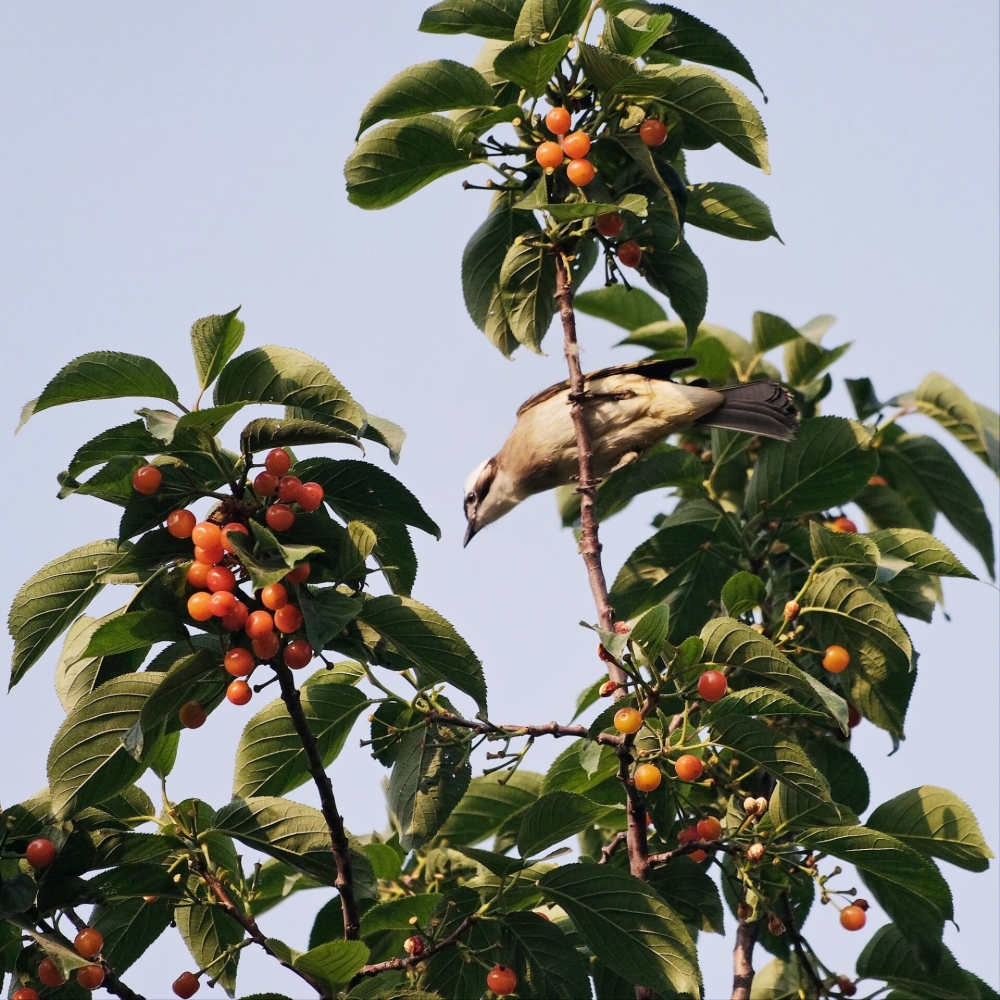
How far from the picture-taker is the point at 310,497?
125 inches

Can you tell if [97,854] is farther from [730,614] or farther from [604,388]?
[604,388]

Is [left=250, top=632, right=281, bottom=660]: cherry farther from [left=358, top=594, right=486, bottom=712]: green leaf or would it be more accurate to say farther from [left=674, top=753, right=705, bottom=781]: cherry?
[left=674, top=753, right=705, bottom=781]: cherry

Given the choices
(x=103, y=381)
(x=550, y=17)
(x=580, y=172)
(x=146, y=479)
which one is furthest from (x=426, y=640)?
(x=550, y=17)

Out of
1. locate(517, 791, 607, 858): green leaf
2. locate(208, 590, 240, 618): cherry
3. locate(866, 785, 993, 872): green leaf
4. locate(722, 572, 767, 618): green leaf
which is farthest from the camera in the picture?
locate(866, 785, 993, 872): green leaf

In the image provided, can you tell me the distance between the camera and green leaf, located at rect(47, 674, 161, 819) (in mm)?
3299

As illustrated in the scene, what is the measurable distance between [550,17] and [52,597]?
243cm

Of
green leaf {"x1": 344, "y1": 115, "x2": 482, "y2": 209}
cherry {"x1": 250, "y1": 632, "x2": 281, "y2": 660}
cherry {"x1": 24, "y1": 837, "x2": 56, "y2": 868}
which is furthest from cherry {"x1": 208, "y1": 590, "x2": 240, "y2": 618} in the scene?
green leaf {"x1": 344, "y1": 115, "x2": 482, "y2": 209}

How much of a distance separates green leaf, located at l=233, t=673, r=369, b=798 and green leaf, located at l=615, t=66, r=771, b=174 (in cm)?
221

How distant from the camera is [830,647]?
4238 mm

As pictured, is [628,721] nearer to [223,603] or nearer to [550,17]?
[223,603]

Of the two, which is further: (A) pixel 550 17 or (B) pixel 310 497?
(A) pixel 550 17

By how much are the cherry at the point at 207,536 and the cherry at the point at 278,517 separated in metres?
0.13

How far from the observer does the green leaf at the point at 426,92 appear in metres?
4.29

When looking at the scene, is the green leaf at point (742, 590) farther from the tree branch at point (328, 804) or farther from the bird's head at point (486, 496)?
the bird's head at point (486, 496)
